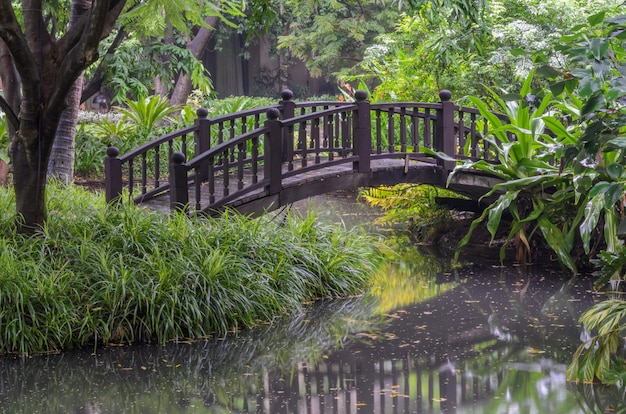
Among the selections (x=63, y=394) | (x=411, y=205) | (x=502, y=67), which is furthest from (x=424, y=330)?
(x=502, y=67)

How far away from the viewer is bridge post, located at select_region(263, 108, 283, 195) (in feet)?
32.6

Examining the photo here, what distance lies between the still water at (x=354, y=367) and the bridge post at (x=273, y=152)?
1.69 m

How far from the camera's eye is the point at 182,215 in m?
8.89

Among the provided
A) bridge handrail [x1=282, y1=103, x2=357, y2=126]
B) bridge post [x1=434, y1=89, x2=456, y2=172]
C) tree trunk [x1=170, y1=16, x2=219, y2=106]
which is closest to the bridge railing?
bridge handrail [x1=282, y1=103, x2=357, y2=126]

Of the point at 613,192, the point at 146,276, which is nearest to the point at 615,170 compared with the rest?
the point at 613,192

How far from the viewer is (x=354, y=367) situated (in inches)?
273

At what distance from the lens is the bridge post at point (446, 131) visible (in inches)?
459

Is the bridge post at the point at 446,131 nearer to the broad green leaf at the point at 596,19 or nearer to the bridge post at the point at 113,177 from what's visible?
the bridge post at the point at 113,177

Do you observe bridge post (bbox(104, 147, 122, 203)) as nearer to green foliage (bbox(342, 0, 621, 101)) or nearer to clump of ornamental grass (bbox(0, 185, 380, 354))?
clump of ornamental grass (bbox(0, 185, 380, 354))

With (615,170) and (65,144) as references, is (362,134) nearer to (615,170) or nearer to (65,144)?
(65,144)

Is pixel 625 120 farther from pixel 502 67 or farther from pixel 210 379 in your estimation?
pixel 502 67

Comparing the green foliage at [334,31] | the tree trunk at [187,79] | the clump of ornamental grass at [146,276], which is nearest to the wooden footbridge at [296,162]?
the clump of ornamental grass at [146,276]

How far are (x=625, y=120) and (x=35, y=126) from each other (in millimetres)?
5635

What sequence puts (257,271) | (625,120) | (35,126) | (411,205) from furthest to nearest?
(411,205), (257,271), (35,126), (625,120)
